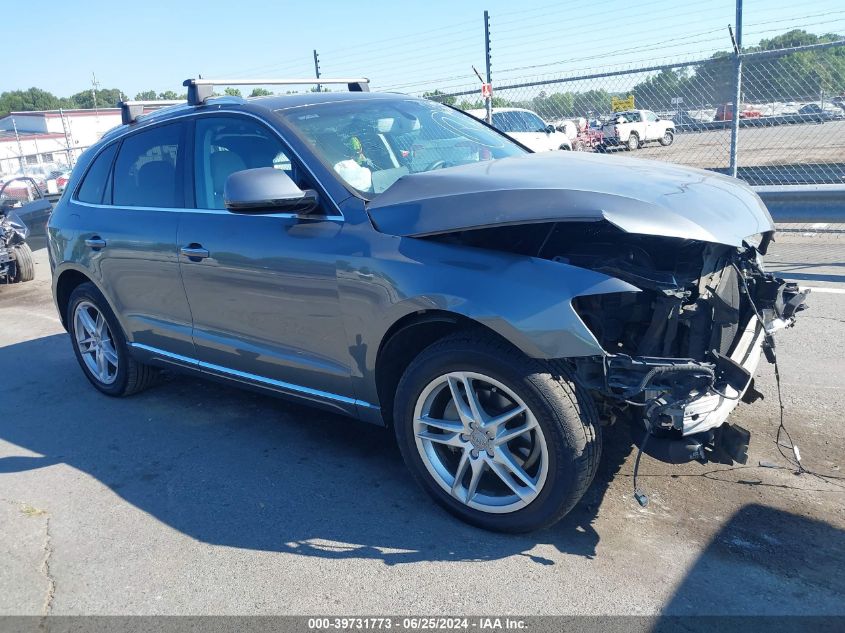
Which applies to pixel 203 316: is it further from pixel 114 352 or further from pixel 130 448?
pixel 114 352

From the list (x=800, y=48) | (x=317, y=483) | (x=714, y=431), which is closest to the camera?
(x=714, y=431)

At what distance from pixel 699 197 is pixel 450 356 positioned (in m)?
1.32

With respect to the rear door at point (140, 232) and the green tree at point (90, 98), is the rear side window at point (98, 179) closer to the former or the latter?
the rear door at point (140, 232)

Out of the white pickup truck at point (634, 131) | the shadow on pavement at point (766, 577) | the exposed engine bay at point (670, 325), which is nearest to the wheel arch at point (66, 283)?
the exposed engine bay at point (670, 325)

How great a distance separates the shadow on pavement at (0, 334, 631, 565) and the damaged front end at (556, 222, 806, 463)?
0.65 m

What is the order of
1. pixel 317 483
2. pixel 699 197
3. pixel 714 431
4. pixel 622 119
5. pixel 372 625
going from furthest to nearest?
pixel 622 119 < pixel 317 483 < pixel 699 197 < pixel 714 431 < pixel 372 625

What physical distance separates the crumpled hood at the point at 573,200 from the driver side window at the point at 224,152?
90 cm

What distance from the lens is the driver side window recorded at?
402cm

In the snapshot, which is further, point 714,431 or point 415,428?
point 415,428

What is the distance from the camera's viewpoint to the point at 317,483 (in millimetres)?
3785

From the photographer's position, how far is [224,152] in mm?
4246

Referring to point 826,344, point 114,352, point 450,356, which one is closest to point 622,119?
point 826,344

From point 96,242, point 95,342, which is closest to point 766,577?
point 96,242

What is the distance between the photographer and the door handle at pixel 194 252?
408cm
